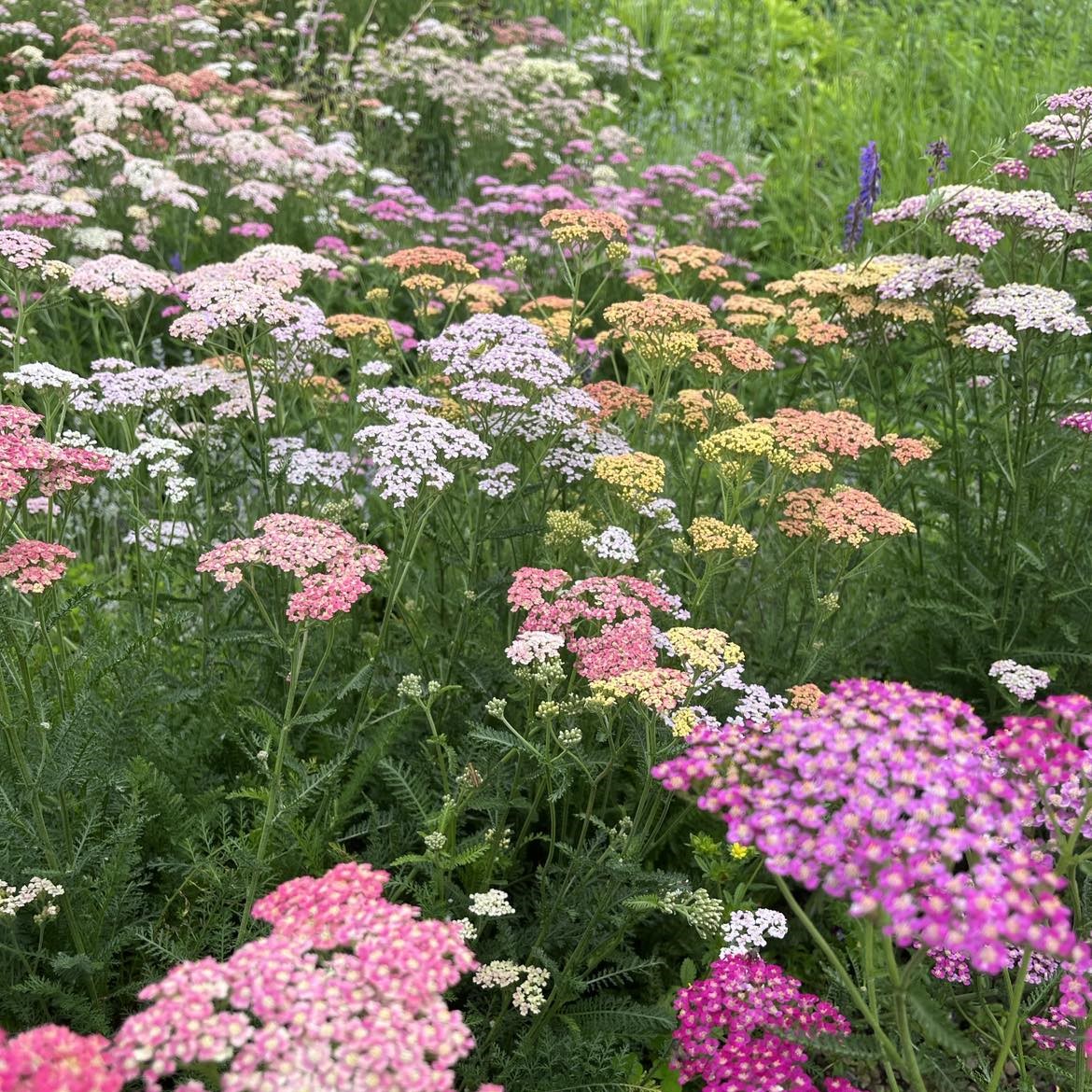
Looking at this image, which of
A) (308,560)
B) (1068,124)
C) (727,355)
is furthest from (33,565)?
(1068,124)

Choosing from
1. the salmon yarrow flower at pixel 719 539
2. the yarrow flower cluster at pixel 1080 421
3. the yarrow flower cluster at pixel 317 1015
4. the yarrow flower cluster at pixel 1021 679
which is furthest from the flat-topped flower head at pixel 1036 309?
the yarrow flower cluster at pixel 317 1015

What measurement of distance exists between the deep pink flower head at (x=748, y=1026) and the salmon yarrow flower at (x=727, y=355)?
202cm

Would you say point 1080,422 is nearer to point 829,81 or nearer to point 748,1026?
point 748,1026

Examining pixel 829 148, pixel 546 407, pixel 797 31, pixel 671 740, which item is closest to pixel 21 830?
pixel 671 740

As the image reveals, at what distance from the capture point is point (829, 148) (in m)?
9.18

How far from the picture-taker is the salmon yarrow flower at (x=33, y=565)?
8.32 feet

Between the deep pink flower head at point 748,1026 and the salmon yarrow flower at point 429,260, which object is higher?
the salmon yarrow flower at point 429,260

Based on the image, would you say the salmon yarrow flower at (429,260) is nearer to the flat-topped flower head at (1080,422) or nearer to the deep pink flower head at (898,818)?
the flat-topped flower head at (1080,422)

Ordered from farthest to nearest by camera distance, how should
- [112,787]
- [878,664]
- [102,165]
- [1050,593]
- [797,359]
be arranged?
[102,165] < [797,359] < [878,664] < [1050,593] < [112,787]

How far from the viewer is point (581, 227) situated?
3.92 metres

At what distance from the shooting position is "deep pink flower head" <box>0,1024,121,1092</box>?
136cm

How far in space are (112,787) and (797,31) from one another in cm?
1138

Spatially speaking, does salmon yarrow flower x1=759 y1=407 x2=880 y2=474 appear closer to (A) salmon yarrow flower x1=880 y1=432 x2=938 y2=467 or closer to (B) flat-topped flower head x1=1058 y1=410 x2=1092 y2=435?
(A) salmon yarrow flower x1=880 y1=432 x2=938 y2=467

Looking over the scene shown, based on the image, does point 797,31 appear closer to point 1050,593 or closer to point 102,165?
point 102,165
